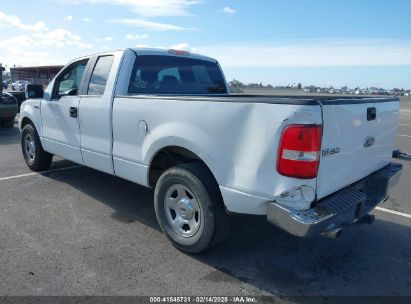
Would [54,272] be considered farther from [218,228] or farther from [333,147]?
[333,147]

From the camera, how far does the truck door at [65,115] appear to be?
500 cm

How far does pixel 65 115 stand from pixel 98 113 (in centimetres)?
98

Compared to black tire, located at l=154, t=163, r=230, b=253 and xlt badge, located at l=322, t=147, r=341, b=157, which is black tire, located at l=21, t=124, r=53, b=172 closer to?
black tire, located at l=154, t=163, r=230, b=253

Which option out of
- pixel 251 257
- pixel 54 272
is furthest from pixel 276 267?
pixel 54 272

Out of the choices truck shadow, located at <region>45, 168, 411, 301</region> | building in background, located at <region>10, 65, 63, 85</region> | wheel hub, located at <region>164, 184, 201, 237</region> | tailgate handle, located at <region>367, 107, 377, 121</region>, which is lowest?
truck shadow, located at <region>45, 168, 411, 301</region>

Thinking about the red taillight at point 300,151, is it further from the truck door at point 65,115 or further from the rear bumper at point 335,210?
the truck door at point 65,115

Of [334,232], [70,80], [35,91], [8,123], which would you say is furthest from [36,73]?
[334,232]

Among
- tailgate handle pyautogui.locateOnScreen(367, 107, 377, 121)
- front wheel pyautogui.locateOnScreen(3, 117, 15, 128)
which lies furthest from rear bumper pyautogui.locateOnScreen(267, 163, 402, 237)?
front wheel pyautogui.locateOnScreen(3, 117, 15, 128)

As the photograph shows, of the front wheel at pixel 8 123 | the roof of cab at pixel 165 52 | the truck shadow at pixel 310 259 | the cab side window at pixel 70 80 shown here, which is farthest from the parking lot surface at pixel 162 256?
the front wheel at pixel 8 123

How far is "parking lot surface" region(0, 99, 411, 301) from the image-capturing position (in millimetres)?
3084

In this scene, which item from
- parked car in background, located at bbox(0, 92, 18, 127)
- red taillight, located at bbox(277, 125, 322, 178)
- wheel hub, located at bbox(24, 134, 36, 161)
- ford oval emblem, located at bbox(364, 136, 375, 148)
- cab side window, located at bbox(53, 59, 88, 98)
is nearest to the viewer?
red taillight, located at bbox(277, 125, 322, 178)

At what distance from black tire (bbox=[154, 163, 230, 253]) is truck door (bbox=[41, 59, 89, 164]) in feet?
6.67

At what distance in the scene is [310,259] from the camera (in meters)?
3.60

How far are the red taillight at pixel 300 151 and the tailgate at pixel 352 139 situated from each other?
99mm
